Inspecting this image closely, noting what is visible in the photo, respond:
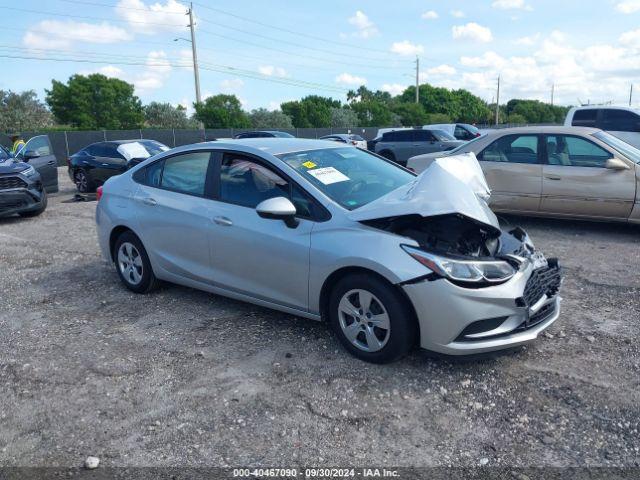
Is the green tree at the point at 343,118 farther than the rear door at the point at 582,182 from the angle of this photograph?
Yes

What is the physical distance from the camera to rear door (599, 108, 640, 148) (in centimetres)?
1251

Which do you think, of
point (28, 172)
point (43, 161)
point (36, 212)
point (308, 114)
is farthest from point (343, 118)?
point (28, 172)

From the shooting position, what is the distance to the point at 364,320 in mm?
3666

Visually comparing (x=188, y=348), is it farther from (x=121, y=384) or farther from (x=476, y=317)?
(x=476, y=317)

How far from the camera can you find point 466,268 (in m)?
3.39

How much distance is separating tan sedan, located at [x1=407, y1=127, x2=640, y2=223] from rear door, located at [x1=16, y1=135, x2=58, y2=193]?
9.40 metres

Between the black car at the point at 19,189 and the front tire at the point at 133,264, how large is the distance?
5.58m

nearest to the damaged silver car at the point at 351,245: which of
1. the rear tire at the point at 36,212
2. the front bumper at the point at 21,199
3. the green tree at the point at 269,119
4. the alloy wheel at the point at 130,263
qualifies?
the alloy wheel at the point at 130,263

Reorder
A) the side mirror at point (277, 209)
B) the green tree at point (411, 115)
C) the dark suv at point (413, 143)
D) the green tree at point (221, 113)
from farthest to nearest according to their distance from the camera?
the green tree at point (411, 115)
the green tree at point (221, 113)
the dark suv at point (413, 143)
the side mirror at point (277, 209)

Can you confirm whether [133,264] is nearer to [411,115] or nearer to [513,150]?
[513,150]

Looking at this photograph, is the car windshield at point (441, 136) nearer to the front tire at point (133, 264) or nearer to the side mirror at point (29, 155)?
the side mirror at point (29, 155)

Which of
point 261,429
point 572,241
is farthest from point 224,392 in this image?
point 572,241

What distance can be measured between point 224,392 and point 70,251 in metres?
5.02

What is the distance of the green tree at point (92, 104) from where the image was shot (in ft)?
182
